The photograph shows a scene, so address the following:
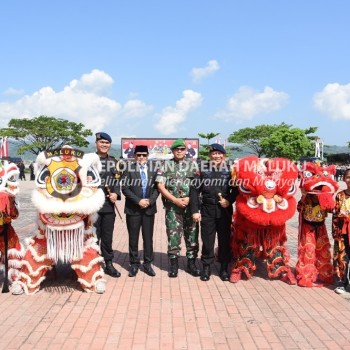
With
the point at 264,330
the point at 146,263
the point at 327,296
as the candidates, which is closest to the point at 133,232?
the point at 146,263

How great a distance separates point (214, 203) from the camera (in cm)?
480

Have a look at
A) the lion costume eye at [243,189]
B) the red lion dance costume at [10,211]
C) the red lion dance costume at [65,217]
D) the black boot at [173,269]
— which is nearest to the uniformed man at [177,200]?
the black boot at [173,269]

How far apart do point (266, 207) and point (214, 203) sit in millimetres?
718

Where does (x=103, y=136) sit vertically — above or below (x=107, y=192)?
above

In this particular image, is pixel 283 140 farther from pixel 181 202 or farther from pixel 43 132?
pixel 181 202

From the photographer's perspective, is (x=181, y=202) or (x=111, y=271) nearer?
(x=181, y=202)

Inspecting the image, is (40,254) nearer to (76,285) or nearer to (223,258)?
(76,285)

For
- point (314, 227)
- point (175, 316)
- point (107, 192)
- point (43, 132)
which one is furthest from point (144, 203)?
point (43, 132)

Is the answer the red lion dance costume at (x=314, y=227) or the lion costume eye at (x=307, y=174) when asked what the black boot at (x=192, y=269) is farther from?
the lion costume eye at (x=307, y=174)

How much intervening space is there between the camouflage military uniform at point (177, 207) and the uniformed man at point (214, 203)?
0.15m

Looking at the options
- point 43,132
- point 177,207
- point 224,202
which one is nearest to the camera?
point 224,202

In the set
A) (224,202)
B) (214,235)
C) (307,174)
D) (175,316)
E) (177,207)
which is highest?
(307,174)

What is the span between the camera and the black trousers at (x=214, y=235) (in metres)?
4.86

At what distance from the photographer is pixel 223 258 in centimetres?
495
